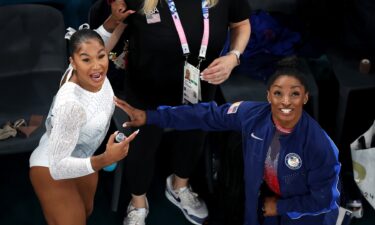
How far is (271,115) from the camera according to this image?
2.49 metres

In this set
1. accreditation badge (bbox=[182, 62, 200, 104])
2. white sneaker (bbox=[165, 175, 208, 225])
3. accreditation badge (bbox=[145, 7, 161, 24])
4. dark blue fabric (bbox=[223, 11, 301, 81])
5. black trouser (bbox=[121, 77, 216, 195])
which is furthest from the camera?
dark blue fabric (bbox=[223, 11, 301, 81])

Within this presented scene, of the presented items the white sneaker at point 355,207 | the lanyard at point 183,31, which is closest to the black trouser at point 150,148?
the lanyard at point 183,31

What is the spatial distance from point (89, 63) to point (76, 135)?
0.25 meters

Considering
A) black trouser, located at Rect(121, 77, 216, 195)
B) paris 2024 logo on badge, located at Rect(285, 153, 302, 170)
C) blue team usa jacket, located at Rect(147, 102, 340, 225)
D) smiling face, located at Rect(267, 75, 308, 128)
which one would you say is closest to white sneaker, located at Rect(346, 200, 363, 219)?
blue team usa jacket, located at Rect(147, 102, 340, 225)

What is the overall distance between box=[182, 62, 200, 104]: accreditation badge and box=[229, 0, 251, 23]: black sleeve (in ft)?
0.90

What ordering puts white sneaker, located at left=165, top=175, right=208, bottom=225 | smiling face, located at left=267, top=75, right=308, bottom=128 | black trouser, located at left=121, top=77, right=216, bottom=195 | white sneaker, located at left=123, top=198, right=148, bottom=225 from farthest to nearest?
white sneaker, located at left=165, top=175, right=208, bottom=225, white sneaker, located at left=123, top=198, right=148, bottom=225, black trouser, located at left=121, top=77, right=216, bottom=195, smiling face, located at left=267, top=75, right=308, bottom=128

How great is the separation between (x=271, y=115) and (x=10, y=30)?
5.08ft

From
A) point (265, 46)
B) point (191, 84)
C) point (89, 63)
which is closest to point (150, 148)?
point (191, 84)

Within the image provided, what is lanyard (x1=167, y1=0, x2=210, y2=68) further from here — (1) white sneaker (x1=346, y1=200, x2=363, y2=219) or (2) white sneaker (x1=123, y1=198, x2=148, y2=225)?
(1) white sneaker (x1=346, y1=200, x2=363, y2=219)

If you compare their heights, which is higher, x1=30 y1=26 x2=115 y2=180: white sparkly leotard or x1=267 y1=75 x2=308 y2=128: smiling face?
x1=267 y1=75 x2=308 y2=128: smiling face

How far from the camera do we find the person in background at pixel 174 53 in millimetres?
2477

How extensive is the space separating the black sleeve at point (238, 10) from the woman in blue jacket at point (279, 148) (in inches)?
13.8

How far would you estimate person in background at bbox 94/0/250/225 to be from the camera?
248 centimetres

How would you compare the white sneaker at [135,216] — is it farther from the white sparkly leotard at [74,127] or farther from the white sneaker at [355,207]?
the white sneaker at [355,207]
